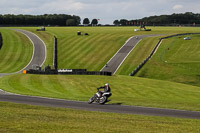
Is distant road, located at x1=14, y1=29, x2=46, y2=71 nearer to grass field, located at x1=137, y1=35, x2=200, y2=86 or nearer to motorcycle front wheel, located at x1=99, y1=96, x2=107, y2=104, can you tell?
grass field, located at x1=137, y1=35, x2=200, y2=86

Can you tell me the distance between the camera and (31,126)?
1781 cm

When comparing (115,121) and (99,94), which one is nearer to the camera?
(115,121)

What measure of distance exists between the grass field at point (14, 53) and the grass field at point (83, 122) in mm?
59387

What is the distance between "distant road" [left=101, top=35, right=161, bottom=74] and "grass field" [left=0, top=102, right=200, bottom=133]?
5233 cm

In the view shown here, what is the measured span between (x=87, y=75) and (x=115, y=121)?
3979cm

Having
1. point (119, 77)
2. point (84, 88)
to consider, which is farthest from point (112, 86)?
point (119, 77)

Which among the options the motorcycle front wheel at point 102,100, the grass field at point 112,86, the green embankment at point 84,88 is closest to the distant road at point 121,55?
the grass field at point 112,86

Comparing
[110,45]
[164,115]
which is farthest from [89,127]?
[110,45]

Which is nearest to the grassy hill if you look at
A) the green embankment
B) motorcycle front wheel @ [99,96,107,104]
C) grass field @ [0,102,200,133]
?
the green embankment

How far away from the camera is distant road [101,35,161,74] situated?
78.5 metres

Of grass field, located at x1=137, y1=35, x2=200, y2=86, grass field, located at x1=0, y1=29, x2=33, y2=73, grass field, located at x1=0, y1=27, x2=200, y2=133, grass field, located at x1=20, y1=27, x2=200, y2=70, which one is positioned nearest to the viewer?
grass field, located at x1=0, y1=27, x2=200, y2=133

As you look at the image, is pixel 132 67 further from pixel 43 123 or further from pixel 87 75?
pixel 43 123

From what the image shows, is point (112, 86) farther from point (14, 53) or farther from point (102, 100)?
point (14, 53)

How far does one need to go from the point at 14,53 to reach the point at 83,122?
7950cm
